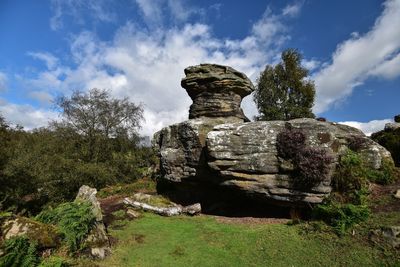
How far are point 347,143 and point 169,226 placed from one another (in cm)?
1055

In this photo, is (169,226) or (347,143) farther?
(347,143)

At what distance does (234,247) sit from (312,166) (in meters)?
5.33

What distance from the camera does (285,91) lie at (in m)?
33.1

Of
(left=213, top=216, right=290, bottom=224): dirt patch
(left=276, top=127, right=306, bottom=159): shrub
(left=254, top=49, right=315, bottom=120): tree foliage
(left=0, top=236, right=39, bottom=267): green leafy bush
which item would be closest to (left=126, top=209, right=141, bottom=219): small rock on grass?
(left=213, top=216, right=290, bottom=224): dirt patch

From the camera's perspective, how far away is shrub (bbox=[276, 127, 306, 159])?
13.7 metres

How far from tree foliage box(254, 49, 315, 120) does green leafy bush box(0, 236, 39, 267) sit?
2708cm

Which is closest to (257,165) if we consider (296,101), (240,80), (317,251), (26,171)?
(317,251)

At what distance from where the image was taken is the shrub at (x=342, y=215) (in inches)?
424

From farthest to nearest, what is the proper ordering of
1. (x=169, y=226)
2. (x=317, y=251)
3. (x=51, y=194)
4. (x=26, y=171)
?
(x=51, y=194) < (x=26, y=171) < (x=169, y=226) < (x=317, y=251)

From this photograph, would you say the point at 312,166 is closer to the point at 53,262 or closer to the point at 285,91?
the point at 53,262

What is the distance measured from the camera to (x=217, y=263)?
373 inches

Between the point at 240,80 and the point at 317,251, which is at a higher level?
the point at 240,80

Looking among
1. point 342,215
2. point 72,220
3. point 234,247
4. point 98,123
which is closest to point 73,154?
point 98,123

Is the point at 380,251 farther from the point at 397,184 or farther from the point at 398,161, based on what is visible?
the point at 398,161
